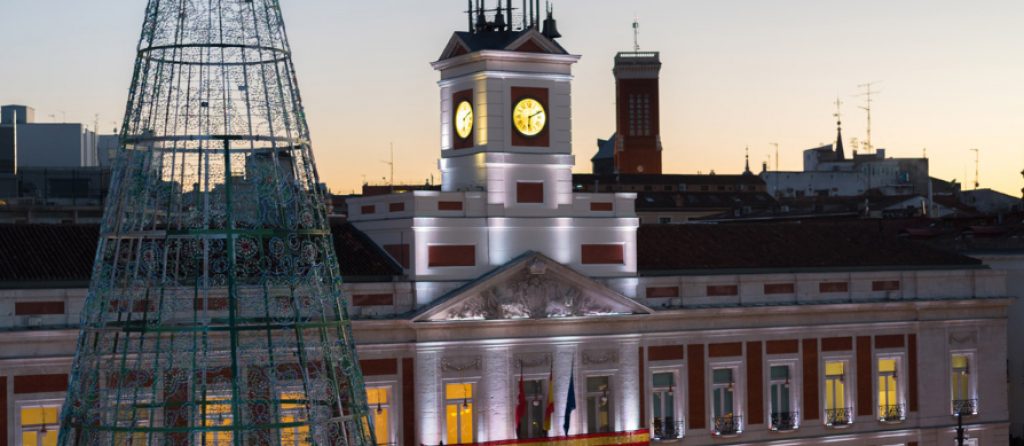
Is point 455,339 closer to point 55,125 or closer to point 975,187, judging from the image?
point 55,125

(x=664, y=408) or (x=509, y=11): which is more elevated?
(x=509, y=11)

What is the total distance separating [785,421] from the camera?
183 feet

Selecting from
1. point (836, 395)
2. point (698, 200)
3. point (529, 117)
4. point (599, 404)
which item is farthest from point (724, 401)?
point (698, 200)

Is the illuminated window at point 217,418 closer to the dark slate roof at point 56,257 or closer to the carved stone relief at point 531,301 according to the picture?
the dark slate roof at point 56,257

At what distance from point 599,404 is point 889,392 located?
10.9 m

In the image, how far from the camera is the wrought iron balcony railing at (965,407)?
58469 millimetres

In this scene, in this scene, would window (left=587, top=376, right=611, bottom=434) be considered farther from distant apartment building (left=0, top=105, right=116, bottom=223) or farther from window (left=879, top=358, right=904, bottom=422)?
distant apartment building (left=0, top=105, right=116, bottom=223)

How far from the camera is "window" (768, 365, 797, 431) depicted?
55750 millimetres

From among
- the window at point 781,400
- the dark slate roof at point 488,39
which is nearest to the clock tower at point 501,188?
the dark slate roof at point 488,39

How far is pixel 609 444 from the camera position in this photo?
52188 millimetres

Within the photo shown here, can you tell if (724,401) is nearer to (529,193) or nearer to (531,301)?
(531,301)

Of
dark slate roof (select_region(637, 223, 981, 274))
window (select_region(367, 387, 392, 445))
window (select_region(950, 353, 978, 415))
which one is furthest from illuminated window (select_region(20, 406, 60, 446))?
window (select_region(950, 353, 978, 415))

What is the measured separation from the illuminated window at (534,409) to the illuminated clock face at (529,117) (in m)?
7.25

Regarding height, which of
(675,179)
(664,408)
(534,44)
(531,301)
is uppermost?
(675,179)
